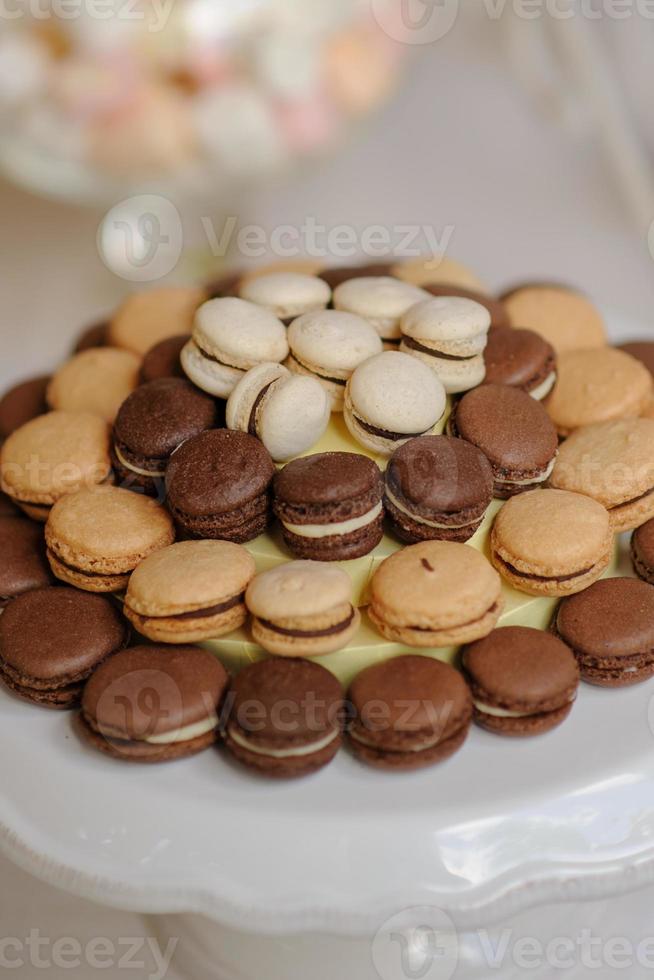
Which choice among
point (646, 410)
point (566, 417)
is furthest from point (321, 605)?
point (646, 410)

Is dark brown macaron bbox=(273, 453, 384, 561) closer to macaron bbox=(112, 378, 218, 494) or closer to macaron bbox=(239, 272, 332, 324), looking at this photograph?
macaron bbox=(112, 378, 218, 494)

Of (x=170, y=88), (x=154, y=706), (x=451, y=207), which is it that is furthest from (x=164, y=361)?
(x=451, y=207)

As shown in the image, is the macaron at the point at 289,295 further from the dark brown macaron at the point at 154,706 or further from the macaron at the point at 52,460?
the dark brown macaron at the point at 154,706

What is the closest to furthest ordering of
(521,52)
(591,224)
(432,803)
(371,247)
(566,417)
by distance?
(432,803)
(566,417)
(371,247)
(591,224)
(521,52)

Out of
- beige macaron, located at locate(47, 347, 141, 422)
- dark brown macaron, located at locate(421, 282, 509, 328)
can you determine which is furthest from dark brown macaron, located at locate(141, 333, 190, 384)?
dark brown macaron, located at locate(421, 282, 509, 328)

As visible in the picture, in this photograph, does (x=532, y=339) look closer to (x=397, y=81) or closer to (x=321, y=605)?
(x=321, y=605)

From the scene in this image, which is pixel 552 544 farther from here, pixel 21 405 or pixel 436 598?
pixel 21 405

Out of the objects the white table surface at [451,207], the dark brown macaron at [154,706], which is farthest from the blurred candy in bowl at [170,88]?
the dark brown macaron at [154,706]

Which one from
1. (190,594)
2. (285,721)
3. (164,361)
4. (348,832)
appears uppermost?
(164,361)
